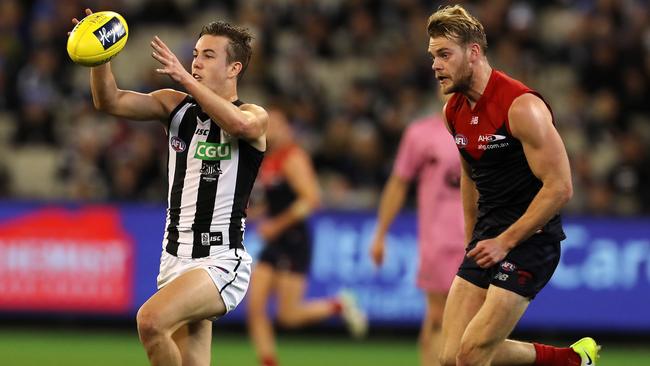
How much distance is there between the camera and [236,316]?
14.1 m

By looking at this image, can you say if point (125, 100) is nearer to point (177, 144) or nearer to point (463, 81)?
point (177, 144)

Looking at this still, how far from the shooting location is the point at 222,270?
275 inches

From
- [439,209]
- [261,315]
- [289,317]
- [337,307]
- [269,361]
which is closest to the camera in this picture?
[439,209]

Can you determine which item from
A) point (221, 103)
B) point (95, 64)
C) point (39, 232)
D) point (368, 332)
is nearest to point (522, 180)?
point (221, 103)

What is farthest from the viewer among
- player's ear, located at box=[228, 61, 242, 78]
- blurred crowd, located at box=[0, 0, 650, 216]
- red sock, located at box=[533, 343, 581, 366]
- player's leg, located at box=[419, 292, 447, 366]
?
blurred crowd, located at box=[0, 0, 650, 216]

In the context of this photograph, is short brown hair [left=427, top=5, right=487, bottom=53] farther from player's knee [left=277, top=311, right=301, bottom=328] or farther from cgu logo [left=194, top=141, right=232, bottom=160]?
player's knee [left=277, top=311, right=301, bottom=328]

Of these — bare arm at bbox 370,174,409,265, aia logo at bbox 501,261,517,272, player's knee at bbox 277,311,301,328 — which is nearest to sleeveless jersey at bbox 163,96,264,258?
aia logo at bbox 501,261,517,272

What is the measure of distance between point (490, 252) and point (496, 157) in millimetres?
569

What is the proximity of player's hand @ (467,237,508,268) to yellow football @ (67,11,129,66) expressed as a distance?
7.66 feet

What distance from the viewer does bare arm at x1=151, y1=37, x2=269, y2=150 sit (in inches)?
257

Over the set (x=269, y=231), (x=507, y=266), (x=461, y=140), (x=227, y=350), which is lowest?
(x=227, y=350)

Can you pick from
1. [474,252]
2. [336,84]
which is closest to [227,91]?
[474,252]

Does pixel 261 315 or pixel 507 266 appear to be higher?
pixel 507 266

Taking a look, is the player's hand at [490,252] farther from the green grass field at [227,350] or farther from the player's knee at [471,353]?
the green grass field at [227,350]
